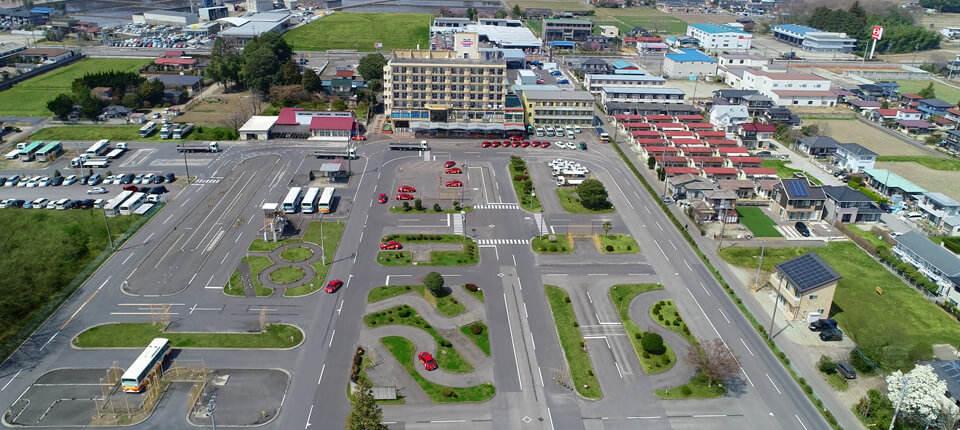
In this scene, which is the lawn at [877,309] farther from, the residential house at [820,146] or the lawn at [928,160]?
the lawn at [928,160]

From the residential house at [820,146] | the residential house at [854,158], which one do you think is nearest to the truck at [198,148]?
the residential house at [820,146]

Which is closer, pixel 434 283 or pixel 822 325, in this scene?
pixel 822 325

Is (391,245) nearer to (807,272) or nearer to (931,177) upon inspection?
(807,272)

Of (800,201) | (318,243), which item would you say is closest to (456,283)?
(318,243)

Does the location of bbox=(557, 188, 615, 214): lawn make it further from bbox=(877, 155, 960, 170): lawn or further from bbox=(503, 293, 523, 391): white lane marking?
bbox=(877, 155, 960, 170): lawn

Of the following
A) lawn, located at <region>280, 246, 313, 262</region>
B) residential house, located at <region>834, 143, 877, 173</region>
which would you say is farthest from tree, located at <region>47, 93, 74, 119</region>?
residential house, located at <region>834, 143, 877, 173</region>

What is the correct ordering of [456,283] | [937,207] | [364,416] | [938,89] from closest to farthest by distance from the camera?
[364,416]
[456,283]
[937,207]
[938,89]

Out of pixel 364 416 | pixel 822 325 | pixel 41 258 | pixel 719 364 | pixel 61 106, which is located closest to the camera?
pixel 364 416
